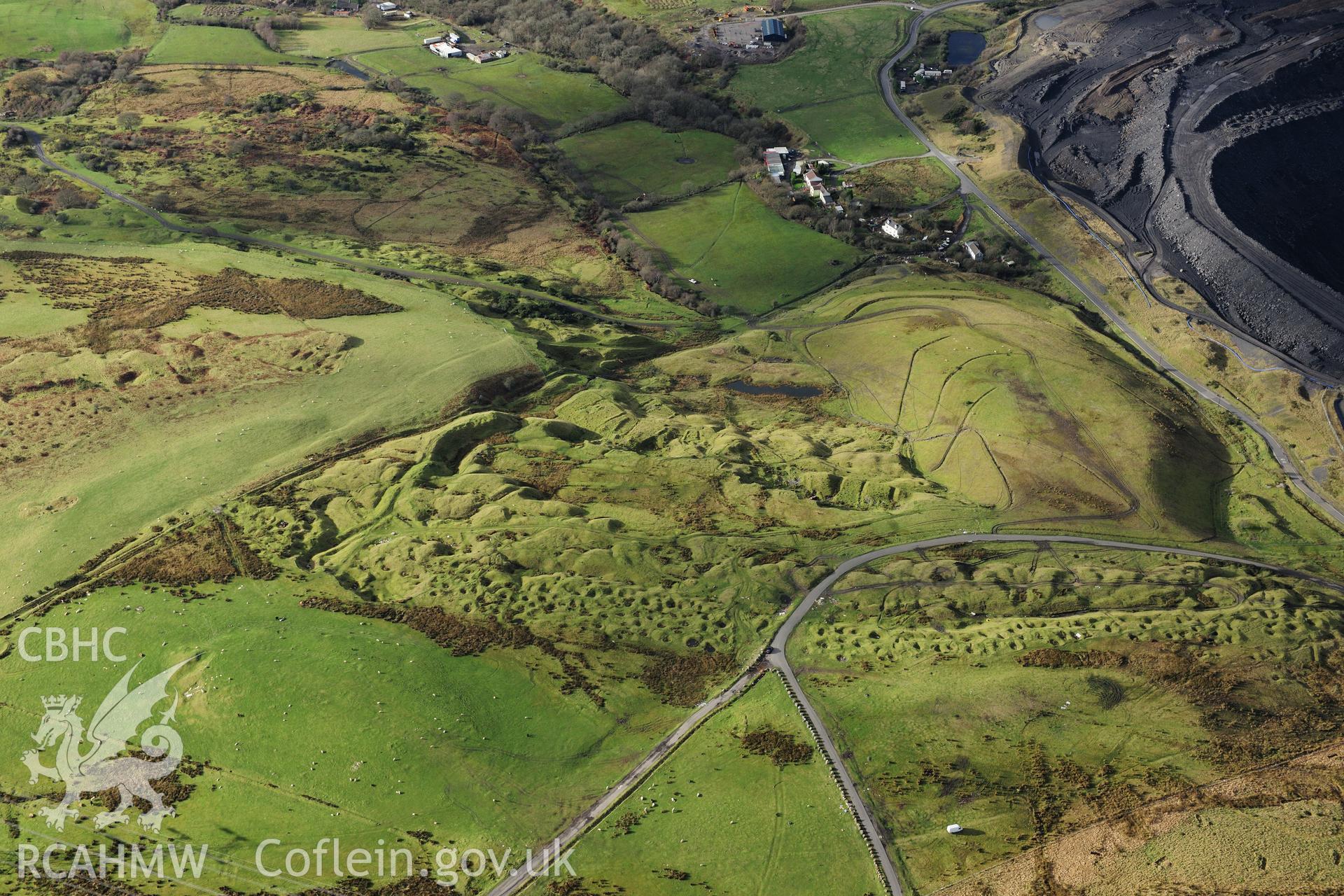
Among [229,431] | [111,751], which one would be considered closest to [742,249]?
[229,431]

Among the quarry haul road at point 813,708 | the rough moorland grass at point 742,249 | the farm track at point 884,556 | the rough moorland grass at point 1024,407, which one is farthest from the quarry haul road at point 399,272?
the quarry haul road at point 813,708

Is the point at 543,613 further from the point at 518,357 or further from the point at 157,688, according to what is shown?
the point at 518,357

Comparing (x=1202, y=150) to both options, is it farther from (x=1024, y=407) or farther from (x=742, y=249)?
(x=1024, y=407)

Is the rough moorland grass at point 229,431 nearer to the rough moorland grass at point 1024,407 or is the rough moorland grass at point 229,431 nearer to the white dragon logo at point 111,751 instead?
the white dragon logo at point 111,751

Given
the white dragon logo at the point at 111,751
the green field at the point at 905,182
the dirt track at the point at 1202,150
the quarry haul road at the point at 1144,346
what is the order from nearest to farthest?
the white dragon logo at the point at 111,751, the quarry haul road at the point at 1144,346, the dirt track at the point at 1202,150, the green field at the point at 905,182

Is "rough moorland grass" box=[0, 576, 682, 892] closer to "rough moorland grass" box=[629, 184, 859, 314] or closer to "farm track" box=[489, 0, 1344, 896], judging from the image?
"farm track" box=[489, 0, 1344, 896]

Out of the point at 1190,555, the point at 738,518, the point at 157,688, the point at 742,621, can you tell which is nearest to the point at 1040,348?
the point at 1190,555
